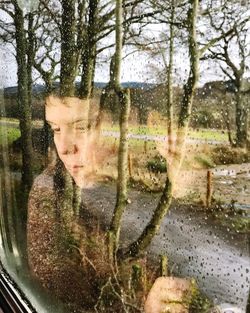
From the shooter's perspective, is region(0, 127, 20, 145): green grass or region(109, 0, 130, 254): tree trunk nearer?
region(109, 0, 130, 254): tree trunk

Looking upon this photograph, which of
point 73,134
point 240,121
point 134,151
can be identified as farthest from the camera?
point 73,134

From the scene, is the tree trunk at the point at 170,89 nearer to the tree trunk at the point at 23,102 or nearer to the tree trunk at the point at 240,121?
the tree trunk at the point at 240,121

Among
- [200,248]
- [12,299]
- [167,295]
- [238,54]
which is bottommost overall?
[12,299]

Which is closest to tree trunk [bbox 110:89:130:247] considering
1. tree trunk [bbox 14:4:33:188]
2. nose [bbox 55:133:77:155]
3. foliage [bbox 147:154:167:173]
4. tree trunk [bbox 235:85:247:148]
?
foliage [bbox 147:154:167:173]

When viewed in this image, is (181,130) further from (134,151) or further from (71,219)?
(71,219)

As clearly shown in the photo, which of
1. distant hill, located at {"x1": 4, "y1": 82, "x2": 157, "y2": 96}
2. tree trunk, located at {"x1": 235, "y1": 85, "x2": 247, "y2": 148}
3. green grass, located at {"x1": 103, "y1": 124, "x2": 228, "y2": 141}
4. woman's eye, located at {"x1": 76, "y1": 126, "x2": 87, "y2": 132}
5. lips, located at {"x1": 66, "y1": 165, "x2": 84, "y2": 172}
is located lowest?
lips, located at {"x1": 66, "y1": 165, "x2": 84, "y2": 172}

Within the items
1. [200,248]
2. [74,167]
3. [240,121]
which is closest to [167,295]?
[200,248]

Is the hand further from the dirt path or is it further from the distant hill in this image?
the distant hill

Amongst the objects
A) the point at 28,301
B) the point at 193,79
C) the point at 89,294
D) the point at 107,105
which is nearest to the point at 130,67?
the point at 107,105

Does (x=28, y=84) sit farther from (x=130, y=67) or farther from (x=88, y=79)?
(x=130, y=67)

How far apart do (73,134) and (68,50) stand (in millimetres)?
228

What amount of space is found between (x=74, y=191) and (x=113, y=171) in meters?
0.23

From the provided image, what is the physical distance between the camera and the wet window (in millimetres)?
749

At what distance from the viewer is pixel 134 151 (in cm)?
99
